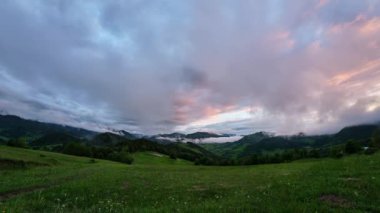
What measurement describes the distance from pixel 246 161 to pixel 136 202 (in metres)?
149

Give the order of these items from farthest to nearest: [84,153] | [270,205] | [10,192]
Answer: [84,153] < [10,192] < [270,205]

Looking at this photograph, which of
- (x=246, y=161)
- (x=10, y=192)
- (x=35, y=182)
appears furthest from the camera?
(x=246, y=161)

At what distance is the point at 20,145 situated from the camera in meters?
120

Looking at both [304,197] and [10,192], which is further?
[10,192]

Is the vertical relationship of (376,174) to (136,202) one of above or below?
above

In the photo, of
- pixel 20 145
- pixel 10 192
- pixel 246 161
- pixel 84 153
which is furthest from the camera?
pixel 246 161

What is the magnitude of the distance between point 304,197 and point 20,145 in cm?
12698

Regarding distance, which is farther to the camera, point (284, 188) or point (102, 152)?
point (102, 152)

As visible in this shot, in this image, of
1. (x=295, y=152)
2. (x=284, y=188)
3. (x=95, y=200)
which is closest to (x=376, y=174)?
(x=284, y=188)

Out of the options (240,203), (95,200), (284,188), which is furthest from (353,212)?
(95,200)

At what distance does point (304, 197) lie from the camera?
14.8 m

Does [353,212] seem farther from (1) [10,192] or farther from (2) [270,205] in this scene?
(1) [10,192]

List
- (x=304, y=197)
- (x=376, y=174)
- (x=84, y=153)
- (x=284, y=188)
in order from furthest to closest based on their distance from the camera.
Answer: (x=84, y=153), (x=376, y=174), (x=284, y=188), (x=304, y=197)

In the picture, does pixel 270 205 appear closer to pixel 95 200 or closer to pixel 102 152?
pixel 95 200
